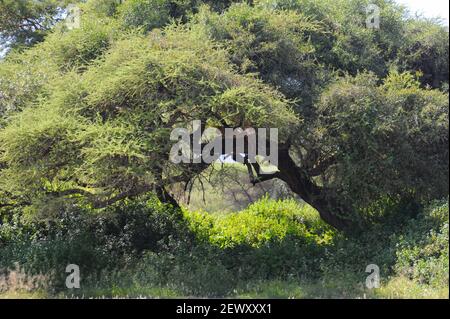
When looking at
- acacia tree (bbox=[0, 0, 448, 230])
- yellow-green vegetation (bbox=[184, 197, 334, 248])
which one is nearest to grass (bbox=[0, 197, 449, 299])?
yellow-green vegetation (bbox=[184, 197, 334, 248])

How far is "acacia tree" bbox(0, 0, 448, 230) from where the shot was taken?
1128cm

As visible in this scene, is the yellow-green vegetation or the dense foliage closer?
the dense foliage

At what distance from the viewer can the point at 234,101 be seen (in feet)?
36.7

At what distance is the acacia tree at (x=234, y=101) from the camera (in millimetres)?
11281

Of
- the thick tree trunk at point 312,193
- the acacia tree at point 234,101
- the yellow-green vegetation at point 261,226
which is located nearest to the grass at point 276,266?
the yellow-green vegetation at point 261,226

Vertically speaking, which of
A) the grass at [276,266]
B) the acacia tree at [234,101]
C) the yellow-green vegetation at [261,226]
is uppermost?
the acacia tree at [234,101]

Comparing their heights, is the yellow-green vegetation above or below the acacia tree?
below

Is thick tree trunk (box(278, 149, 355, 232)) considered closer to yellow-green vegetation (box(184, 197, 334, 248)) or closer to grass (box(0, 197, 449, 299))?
grass (box(0, 197, 449, 299))

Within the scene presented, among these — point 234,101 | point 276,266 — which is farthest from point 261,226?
point 234,101

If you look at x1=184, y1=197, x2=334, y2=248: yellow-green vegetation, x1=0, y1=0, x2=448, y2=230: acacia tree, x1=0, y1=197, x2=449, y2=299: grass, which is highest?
x1=0, y1=0, x2=448, y2=230: acacia tree

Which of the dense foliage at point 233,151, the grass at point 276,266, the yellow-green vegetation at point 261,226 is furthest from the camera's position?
the yellow-green vegetation at point 261,226

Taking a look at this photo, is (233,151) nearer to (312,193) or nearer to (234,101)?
(234,101)

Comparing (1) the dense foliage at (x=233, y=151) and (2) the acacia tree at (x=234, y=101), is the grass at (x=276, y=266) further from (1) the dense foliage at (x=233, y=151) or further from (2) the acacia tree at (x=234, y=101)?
(2) the acacia tree at (x=234, y=101)
